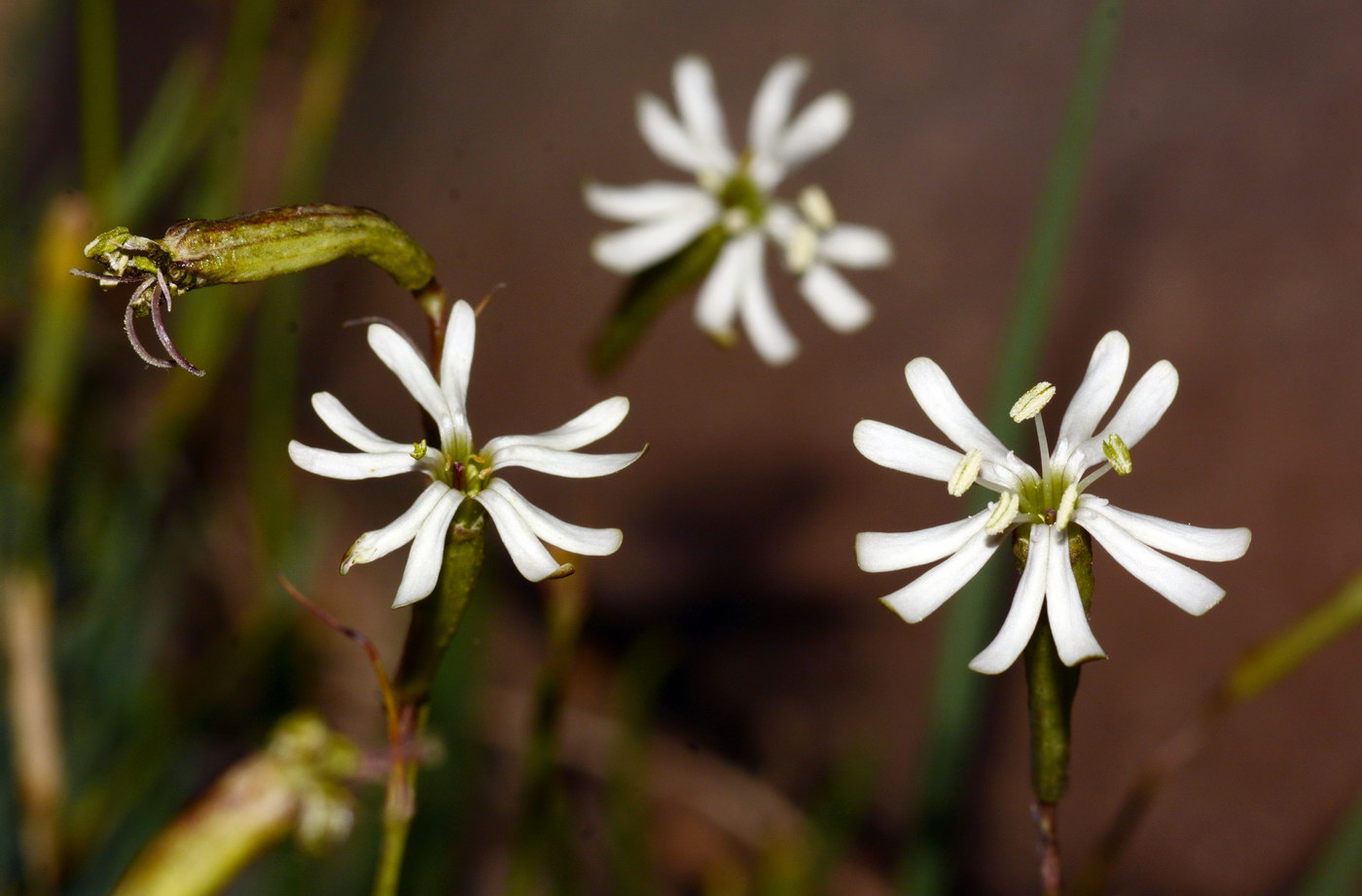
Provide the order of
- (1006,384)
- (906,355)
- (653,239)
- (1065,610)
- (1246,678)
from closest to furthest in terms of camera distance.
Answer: (1065,610) → (1246,678) → (1006,384) → (653,239) → (906,355)

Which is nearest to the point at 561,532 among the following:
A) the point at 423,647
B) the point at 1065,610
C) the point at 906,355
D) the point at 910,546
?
the point at 423,647

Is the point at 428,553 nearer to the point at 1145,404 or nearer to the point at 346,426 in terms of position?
the point at 346,426

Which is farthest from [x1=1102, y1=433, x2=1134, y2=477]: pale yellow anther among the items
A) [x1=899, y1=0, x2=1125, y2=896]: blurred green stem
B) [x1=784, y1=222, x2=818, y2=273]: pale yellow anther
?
[x1=784, y1=222, x2=818, y2=273]: pale yellow anther

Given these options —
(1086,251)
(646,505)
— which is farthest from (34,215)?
(1086,251)

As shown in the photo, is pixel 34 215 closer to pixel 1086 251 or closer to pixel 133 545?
pixel 133 545

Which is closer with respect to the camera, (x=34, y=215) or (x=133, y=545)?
(x=133, y=545)

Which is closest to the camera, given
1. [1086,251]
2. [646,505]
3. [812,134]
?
[812,134]

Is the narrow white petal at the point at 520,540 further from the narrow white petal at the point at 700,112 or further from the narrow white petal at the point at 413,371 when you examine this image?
the narrow white petal at the point at 700,112

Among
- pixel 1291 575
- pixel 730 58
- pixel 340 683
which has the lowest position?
pixel 340 683
